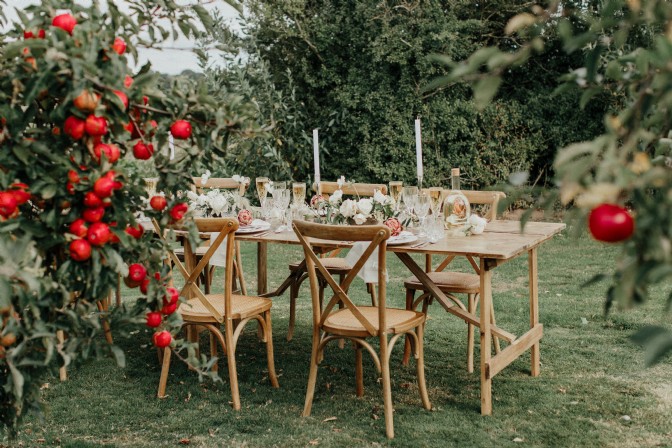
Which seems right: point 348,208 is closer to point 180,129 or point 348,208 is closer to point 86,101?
point 180,129

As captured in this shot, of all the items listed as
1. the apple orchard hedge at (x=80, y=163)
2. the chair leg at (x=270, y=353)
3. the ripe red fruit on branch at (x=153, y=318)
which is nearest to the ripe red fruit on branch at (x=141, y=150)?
the apple orchard hedge at (x=80, y=163)

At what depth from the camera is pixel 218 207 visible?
429 centimetres

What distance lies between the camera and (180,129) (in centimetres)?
180

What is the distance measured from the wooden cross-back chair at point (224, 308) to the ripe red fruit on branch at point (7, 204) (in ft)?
6.16

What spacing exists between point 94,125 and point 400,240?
2.22 meters

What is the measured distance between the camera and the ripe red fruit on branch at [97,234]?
5.51ft

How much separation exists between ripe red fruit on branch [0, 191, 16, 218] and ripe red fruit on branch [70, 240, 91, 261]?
0.49 ft

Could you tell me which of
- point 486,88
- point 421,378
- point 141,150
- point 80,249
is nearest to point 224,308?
point 421,378

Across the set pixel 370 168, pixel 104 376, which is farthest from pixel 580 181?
pixel 370 168

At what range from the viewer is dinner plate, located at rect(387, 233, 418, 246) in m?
3.66

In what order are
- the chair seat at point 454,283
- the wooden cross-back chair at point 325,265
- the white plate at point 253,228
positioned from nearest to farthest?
the white plate at point 253,228 → the chair seat at point 454,283 → the wooden cross-back chair at point 325,265

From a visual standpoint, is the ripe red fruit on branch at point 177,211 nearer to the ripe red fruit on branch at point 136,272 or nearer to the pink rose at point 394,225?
the ripe red fruit on branch at point 136,272

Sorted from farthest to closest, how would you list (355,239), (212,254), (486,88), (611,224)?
(212,254), (355,239), (486,88), (611,224)

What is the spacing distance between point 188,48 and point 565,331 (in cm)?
385
